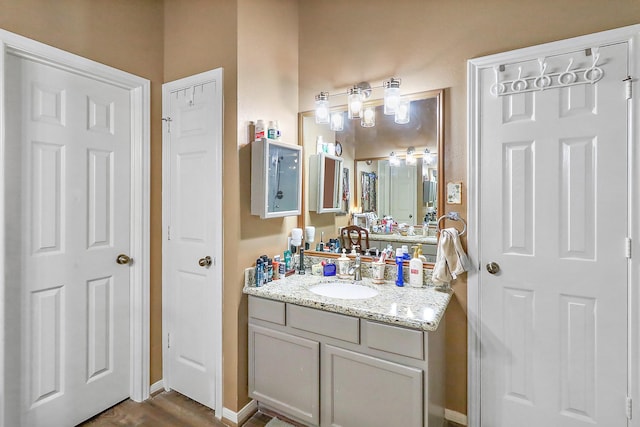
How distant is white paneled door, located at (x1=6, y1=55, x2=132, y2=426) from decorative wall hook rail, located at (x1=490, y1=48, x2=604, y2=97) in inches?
91.1

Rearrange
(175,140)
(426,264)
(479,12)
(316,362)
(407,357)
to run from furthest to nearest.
Result: (175,140) < (426,264) < (479,12) < (316,362) < (407,357)

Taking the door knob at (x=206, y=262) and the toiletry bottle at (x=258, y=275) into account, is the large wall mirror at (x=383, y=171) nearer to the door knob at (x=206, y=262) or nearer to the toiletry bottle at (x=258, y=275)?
the toiletry bottle at (x=258, y=275)

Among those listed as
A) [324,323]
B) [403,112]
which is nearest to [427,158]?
[403,112]

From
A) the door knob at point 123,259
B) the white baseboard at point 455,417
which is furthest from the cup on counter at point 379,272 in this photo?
the door knob at point 123,259

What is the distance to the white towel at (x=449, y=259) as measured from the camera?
1.81m

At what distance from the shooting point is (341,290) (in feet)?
6.61

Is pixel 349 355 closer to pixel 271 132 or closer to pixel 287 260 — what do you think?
pixel 287 260

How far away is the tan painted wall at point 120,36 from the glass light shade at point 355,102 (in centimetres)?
134

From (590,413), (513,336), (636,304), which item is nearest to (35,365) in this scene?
(513,336)

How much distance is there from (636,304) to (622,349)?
23 cm

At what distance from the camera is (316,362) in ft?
5.58

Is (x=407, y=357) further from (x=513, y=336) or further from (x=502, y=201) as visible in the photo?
(x=502, y=201)

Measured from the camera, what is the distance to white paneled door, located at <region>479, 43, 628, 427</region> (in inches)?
60.5

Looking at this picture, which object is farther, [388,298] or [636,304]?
[388,298]
